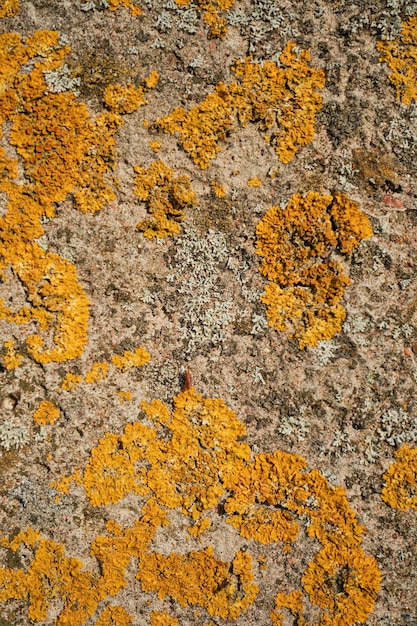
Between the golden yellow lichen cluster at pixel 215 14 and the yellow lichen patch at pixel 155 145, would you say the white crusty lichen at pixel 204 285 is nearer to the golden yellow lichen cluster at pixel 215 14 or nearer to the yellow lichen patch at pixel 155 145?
the yellow lichen patch at pixel 155 145

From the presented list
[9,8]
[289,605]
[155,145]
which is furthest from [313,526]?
[9,8]

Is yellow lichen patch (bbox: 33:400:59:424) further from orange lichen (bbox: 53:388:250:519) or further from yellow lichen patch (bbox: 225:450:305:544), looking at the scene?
yellow lichen patch (bbox: 225:450:305:544)

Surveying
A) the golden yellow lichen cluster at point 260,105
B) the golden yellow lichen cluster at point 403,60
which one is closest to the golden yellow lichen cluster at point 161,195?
the golden yellow lichen cluster at point 260,105

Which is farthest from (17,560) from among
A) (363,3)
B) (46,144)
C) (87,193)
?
(363,3)

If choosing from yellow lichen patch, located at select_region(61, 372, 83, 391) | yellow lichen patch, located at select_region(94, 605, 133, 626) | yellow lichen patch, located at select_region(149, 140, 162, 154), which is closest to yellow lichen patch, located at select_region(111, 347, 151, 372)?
yellow lichen patch, located at select_region(61, 372, 83, 391)

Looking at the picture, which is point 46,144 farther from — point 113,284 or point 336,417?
point 336,417

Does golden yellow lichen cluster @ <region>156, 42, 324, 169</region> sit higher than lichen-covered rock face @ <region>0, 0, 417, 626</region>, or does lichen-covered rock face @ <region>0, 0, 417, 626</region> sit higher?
golden yellow lichen cluster @ <region>156, 42, 324, 169</region>
